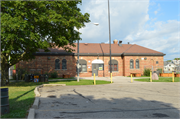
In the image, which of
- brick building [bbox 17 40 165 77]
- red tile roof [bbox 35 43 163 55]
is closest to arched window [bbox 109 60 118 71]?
brick building [bbox 17 40 165 77]

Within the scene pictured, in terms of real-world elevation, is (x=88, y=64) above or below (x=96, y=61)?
below

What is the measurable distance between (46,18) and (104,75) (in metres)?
20.9

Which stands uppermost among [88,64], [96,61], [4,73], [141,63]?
Result: [96,61]

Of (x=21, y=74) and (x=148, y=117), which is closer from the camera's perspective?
(x=148, y=117)

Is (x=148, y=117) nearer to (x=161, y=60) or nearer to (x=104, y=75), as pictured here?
(x=104, y=75)

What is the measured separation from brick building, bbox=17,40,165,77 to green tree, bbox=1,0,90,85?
1203 cm

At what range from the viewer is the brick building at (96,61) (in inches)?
1156

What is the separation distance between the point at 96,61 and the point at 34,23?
18.2 m

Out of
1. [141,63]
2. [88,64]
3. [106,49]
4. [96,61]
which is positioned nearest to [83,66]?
[88,64]

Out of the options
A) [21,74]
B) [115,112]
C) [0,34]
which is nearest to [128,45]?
[21,74]

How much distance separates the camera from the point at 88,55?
31.2 m

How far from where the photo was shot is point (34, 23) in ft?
44.5

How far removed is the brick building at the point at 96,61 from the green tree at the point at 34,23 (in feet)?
39.5

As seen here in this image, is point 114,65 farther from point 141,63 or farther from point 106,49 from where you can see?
point 141,63
